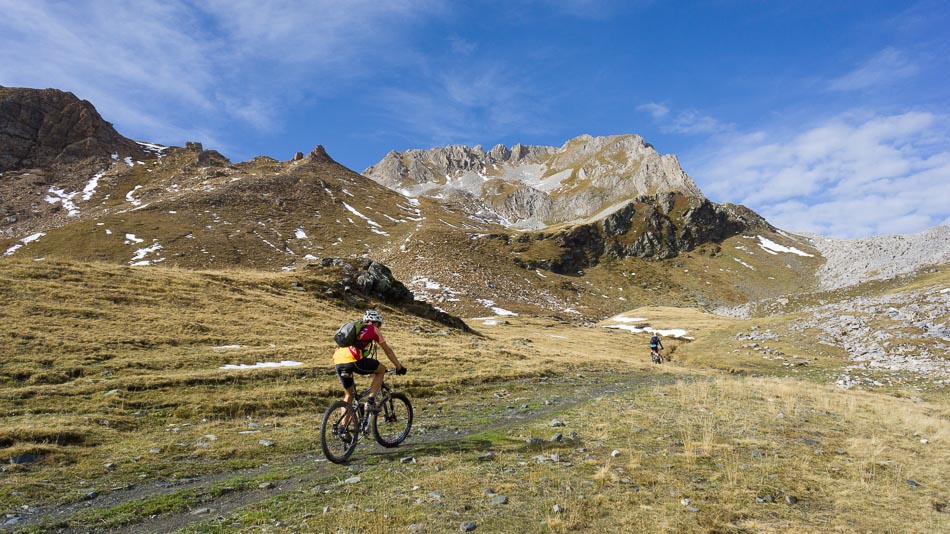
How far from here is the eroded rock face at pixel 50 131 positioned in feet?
446

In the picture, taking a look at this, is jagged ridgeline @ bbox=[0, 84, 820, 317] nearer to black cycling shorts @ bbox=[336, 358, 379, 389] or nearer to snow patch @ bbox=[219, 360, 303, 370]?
snow patch @ bbox=[219, 360, 303, 370]

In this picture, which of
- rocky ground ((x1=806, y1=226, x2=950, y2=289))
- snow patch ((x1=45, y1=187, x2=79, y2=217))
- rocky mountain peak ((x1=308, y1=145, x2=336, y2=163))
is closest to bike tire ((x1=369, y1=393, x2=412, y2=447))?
snow patch ((x1=45, y1=187, x2=79, y2=217))

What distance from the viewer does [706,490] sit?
8.30 meters

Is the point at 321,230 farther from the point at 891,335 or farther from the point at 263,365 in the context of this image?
the point at 891,335

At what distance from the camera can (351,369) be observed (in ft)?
35.9

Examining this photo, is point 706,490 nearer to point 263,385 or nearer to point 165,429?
point 165,429

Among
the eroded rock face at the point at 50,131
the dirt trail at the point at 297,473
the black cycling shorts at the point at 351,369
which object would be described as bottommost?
the dirt trail at the point at 297,473

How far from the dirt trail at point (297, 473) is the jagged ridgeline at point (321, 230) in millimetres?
64601

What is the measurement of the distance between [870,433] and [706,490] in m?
9.36

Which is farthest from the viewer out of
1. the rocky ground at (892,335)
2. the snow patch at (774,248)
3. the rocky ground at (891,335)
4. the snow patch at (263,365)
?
the snow patch at (774,248)

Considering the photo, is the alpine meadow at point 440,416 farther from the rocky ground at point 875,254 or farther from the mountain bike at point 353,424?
the rocky ground at point 875,254

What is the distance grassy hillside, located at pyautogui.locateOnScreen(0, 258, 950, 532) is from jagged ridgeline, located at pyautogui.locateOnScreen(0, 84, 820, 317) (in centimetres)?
6119

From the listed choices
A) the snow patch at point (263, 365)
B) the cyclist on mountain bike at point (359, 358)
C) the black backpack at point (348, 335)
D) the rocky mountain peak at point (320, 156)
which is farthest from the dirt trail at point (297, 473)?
the rocky mountain peak at point (320, 156)

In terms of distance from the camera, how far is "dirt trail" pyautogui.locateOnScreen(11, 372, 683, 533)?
7.46 m
